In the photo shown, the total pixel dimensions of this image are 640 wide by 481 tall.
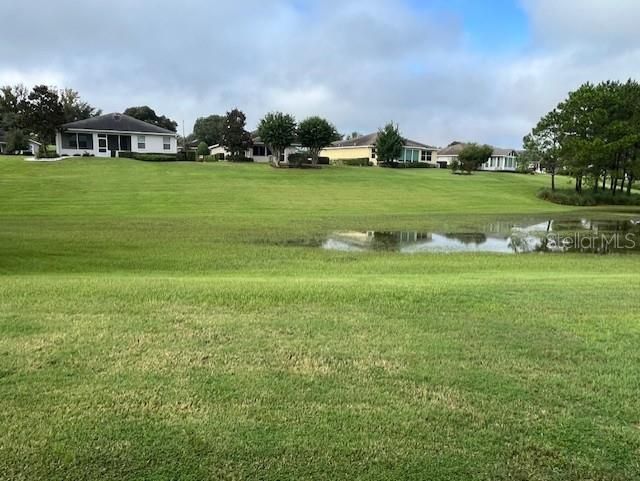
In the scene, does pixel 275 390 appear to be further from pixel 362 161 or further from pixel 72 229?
pixel 362 161

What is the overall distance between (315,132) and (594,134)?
27.3 m

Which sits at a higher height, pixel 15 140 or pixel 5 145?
pixel 15 140

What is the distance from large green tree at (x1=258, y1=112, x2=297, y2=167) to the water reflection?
3442 cm

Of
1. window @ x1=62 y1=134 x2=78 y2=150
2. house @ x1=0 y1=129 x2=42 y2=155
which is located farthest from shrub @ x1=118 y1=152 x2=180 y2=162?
house @ x1=0 y1=129 x2=42 y2=155

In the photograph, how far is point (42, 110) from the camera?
167 ft

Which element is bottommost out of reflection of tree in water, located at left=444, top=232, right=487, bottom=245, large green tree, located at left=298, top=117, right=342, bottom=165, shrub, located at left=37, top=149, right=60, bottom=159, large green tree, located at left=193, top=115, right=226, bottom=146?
reflection of tree in water, located at left=444, top=232, right=487, bottom=245

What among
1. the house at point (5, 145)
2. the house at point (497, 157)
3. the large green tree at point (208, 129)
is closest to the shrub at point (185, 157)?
the house at point (5, 145)

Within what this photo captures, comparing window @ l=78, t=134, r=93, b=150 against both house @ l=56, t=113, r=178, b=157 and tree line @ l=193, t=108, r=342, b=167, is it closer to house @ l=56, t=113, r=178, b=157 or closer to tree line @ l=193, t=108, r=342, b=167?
house @ l=56, t=113, r=178, b=157

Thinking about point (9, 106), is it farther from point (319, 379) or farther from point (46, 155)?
point (319, 379)

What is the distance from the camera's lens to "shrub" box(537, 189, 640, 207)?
40094 millimetres

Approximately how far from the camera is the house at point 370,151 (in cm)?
7538

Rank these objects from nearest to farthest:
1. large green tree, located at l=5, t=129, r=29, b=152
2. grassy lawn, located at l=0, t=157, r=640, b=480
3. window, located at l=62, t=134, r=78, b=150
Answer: grassy lawn, located at l=0, t=157, r=640, b=480 → window, located at l=62, t=134, r=78, b=150 → large green tree, located at l=5, t=129, r=29, b=152

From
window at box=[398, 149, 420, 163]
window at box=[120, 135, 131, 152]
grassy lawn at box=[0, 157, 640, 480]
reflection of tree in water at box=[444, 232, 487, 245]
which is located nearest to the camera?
grassy lawn at box=[0, 157, 640, 480]

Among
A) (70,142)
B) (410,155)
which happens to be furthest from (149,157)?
(410,155)
